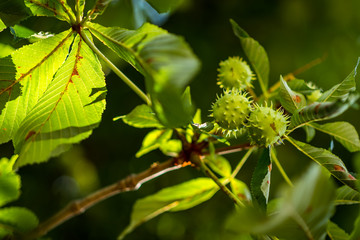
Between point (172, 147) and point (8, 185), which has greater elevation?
point (8, 185)

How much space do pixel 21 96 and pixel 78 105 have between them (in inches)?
7.9

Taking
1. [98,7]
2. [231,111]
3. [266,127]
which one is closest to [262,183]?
[266,127]

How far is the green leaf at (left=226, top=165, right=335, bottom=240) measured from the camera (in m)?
0.74

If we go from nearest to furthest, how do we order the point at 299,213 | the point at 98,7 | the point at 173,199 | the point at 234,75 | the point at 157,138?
1. the point at 299,213
2. the point at 98,7
3. the point at 173,199
4. the point at 157,138
5. the point at 234,75

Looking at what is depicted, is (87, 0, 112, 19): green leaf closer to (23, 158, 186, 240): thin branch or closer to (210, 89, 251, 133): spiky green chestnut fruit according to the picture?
(210, 89, 251, 133): spiky green chestnut fruit

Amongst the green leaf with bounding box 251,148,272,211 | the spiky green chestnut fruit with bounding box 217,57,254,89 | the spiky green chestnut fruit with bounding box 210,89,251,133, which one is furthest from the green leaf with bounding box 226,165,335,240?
the spiky green chestnut fruit with bounding box 217,57,254,89

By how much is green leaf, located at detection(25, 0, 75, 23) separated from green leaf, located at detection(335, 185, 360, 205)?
1.21m

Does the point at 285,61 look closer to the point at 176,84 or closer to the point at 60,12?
the point at 60,12

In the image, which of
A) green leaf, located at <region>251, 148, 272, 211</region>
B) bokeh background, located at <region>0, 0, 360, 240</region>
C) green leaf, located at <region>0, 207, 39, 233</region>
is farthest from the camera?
bokeh background, located at <region>0, 0, 360, 240</region>

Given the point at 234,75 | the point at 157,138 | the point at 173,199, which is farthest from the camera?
the point at 234,75

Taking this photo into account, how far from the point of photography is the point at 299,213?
2.61 ft

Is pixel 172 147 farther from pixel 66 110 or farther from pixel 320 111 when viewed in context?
pixel 320 111

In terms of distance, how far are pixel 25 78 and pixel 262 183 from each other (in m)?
0.89

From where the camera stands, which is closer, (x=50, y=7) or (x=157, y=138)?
(x=50, y=7)
